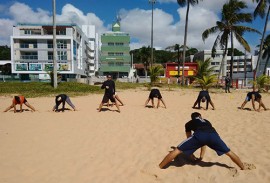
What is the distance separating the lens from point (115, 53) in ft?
227

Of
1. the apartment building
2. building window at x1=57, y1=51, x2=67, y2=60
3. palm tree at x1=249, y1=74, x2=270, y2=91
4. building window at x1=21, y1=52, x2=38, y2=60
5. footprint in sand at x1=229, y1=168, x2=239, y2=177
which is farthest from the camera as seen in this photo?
the apartment building

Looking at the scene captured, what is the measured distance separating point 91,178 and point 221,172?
2311 millimetres

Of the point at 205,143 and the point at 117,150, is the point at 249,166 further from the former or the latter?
the point at 117,150

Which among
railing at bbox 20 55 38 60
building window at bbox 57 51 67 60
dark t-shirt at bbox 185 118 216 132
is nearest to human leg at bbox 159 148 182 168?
dark t-shirt at bbox 185 118 216 132

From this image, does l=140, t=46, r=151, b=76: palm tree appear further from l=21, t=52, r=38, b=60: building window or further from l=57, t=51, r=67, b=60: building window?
l=21, t=52, r=38, b=60: building window

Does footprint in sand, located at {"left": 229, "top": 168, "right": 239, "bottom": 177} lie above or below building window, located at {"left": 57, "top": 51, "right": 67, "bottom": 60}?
below

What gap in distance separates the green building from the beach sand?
2363 inches

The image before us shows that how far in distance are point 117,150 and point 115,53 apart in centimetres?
6480

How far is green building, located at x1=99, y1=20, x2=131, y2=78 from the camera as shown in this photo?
68.8m

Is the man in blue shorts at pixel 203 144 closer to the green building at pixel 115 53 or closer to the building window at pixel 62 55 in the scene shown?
the building window at pixel 62 55

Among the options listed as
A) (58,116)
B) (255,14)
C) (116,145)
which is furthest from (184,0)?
(116,145)

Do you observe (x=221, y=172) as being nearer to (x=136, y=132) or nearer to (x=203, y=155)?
(x=203, y=155)

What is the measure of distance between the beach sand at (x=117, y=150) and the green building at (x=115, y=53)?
60.0 m

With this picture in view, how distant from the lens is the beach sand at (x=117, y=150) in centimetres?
438
